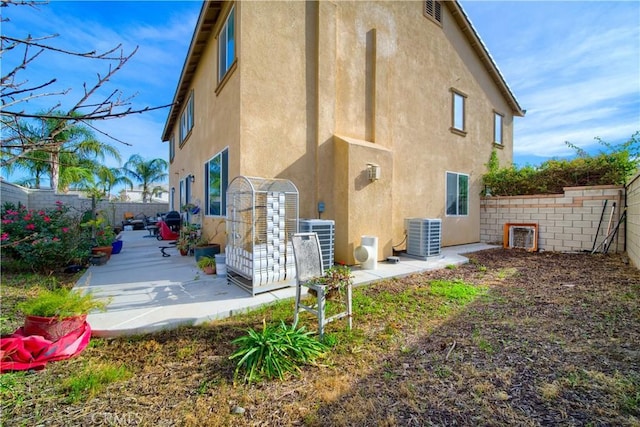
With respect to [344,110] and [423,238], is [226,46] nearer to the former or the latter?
[344,110]

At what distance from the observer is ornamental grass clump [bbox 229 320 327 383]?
2.47m

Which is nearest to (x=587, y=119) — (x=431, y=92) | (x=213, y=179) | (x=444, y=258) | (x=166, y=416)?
(x=431, y=92)

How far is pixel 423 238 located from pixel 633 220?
183 inches

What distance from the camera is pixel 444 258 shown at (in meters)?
Answer: 7.46

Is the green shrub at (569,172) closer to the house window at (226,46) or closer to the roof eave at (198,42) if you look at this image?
the house window at (226,46)

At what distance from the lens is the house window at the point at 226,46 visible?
592 cm

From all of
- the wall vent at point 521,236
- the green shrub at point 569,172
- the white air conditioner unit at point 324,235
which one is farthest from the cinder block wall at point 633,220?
the white air conditioner unit at point 324,235

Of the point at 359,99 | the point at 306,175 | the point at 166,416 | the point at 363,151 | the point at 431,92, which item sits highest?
the point at 431,92

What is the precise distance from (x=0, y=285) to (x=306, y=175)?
5.55 meters

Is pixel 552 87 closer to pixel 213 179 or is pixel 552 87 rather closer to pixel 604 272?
pixel 604 272

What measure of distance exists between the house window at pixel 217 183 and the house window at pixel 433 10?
26.7ft

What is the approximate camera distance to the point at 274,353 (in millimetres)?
2604

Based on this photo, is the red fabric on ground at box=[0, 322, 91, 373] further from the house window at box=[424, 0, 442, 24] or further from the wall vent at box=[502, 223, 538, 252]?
the house window at box=[424, 0, 442, 24]

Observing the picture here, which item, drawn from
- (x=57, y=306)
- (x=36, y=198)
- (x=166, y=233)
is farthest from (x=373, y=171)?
(x=36, y=198)
